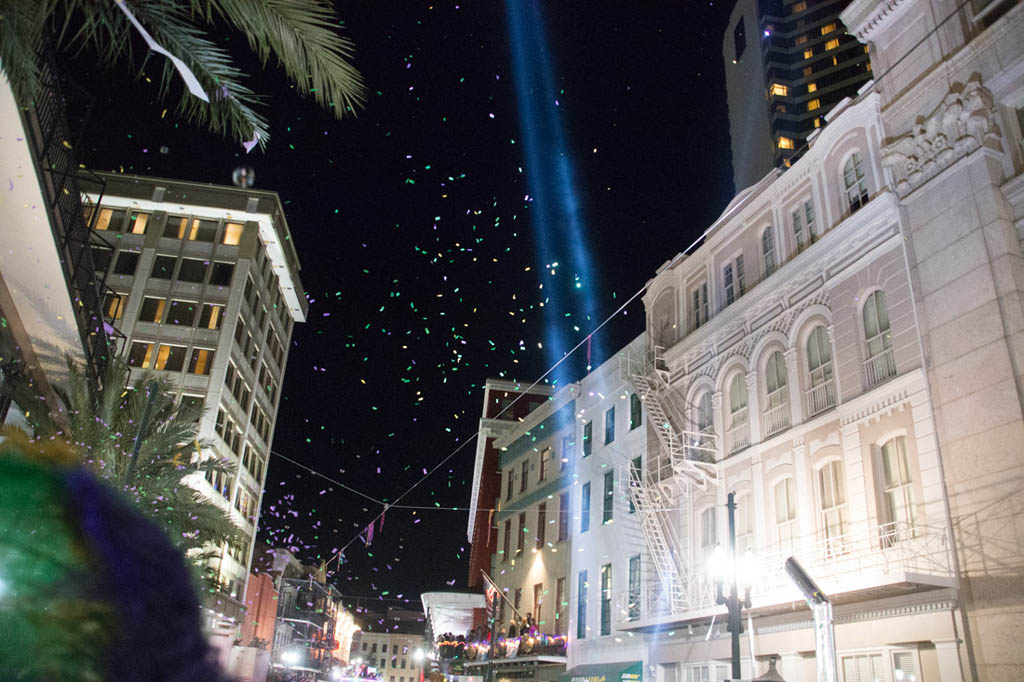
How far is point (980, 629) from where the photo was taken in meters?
12.7

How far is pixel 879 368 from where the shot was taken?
16484mm

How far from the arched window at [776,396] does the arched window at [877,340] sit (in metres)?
2.84

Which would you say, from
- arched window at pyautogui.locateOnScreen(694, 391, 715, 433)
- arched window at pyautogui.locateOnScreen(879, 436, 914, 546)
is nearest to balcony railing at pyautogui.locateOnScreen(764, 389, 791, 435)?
arched window at pyautogui.locateOnScreen(694, 391, 715, 433)

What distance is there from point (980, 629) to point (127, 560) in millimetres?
14657

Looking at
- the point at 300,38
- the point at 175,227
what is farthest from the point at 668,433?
the point at 175,227

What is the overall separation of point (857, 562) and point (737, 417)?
6556 millimetres

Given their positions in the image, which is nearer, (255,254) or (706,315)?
(706,315)

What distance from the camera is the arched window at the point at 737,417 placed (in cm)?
2100

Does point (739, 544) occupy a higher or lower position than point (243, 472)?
lower

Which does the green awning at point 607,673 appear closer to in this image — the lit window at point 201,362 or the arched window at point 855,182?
the arched window at point 855,182

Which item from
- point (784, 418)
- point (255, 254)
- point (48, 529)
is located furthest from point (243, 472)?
point (48, 529)

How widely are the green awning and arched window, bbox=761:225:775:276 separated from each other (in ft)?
40.5

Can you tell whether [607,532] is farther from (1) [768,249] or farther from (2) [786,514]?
(1) [768,249]

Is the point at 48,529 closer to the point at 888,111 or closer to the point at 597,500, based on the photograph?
the point at 888,111
